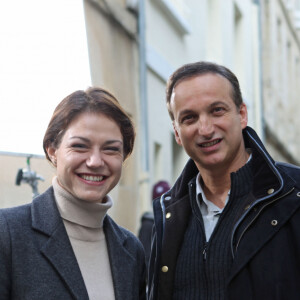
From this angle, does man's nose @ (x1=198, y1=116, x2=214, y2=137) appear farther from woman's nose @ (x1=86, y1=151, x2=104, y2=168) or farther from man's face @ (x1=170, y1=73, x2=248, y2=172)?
woman's nose @ (x1=86, y1=151, x2=104, y2=168)

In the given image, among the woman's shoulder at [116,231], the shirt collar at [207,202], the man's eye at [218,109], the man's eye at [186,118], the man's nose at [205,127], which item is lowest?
the woman's shoulder at [116,231]

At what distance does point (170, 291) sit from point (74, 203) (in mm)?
703

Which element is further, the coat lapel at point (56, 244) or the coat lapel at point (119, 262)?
the coat lapel at point (119, 262)

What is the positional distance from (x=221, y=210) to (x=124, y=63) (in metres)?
5.95

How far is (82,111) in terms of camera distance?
3561 mm

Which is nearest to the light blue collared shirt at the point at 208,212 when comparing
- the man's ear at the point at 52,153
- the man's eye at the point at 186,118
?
the man's eye at the point at 186,118

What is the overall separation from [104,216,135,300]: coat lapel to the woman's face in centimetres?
25

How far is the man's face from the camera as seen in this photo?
382cm

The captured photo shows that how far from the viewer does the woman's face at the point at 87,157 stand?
3.49 metres

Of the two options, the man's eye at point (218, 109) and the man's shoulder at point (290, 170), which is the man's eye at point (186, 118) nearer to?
the man's eye at point (218, 109)

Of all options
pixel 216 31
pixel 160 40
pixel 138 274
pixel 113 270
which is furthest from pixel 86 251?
pixel 216 31

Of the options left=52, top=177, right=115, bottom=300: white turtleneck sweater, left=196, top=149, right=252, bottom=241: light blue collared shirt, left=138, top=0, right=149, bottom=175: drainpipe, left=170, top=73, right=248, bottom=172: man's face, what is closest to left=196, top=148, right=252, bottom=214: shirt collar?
left=196, top=149, right=252, bottom=241: light blue collared shirt

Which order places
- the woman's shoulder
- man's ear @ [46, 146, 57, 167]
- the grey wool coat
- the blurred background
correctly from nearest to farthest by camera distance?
the grey wool coat, man's ear @ [46, 146, 57, 167], the woman's shoulder, the blurred background

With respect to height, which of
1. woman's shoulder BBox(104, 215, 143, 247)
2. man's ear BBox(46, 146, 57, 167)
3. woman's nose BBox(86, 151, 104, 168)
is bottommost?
woman's shoulder BBox(104, 215, 143, 247)
